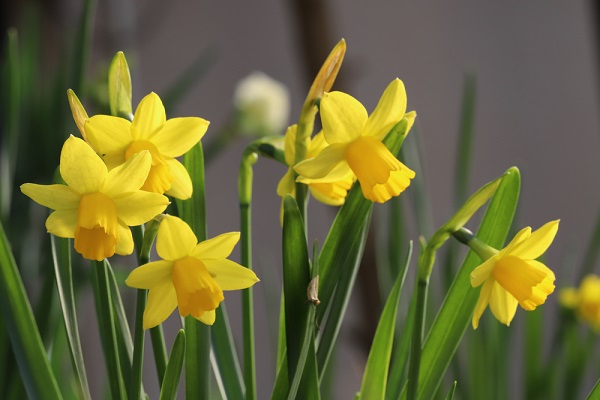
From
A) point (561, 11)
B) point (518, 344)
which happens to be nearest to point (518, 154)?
point (561, 11)

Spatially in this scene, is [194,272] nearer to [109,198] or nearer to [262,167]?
Result: [109,198]

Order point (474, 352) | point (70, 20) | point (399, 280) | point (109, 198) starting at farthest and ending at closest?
point (70, 20) → point (474, 352) → point (399, 280) → point (109, 198)

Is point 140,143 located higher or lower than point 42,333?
higher

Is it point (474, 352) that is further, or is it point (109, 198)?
point (474, 352)

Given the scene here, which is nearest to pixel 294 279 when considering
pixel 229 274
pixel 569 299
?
pixel 229 274

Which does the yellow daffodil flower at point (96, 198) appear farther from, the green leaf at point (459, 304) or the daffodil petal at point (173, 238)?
the green leaf at point (459, 304)

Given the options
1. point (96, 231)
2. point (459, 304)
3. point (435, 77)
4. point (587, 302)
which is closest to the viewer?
point (96, 231)

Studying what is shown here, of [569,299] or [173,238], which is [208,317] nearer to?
[173,238]
